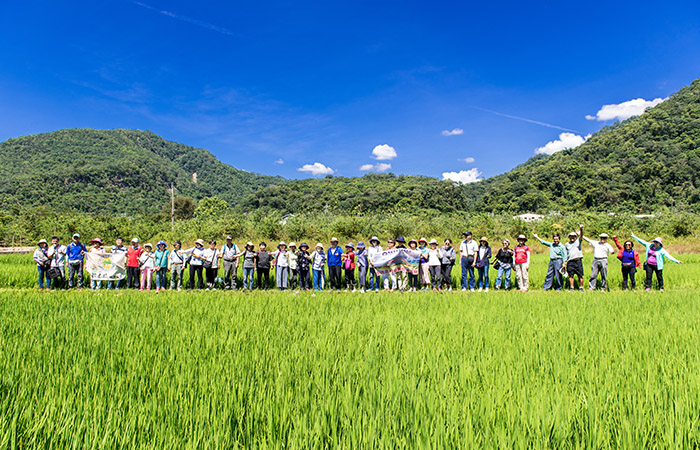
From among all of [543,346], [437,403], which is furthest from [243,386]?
[543,346]

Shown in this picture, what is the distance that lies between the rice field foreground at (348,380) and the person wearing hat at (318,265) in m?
5.12

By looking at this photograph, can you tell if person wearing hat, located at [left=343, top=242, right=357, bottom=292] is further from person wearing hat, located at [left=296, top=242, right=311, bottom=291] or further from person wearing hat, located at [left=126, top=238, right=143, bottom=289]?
person wearing hat, located at [left=126, top=238, right=143, bottom=289]

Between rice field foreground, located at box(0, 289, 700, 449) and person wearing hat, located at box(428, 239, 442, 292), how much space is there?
494 centimetres

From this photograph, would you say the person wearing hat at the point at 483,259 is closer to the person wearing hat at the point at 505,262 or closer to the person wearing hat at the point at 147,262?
the person wearing hat at the point at 505,262

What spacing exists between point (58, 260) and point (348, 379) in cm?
1210

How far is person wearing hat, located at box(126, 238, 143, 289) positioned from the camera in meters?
10.9

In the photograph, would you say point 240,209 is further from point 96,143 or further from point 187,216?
point 96,143

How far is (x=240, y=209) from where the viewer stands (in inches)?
3078

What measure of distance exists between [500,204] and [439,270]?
189ft

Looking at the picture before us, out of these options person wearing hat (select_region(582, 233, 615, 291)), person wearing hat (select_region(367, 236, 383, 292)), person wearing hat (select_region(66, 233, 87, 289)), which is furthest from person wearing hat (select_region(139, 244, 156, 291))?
person wearing hat (select_region(582, 233, 615, 291))

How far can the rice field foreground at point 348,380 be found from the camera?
6.98 feet

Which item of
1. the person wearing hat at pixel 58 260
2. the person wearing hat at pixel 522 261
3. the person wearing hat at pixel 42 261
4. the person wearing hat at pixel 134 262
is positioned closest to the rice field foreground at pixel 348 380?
the person wearing hat at pixel 522 261

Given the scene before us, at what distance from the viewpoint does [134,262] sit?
10875 millimetres

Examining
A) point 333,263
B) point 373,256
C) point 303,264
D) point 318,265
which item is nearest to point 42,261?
point 303,264
